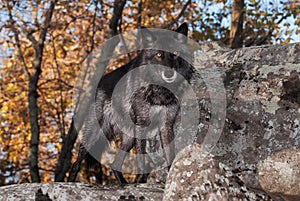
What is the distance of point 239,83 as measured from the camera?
603 cm

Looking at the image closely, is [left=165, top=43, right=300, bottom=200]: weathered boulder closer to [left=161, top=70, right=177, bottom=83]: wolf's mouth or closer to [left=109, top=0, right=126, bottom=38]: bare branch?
[left=161, top=70, right=177, bottom=83]: wolf's mouth

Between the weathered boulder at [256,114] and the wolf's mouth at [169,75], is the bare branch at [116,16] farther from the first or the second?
the wolf's mouth at [169,75]

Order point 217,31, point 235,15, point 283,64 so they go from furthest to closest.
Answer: point 217,31 → point 235,15 → point 283,64

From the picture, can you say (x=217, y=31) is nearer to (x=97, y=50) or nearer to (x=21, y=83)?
(x=97, y=50)

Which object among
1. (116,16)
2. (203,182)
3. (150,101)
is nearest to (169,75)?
(150,101)

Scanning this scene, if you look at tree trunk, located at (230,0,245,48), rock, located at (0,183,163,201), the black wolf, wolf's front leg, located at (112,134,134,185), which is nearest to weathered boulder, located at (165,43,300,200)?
the black wolf

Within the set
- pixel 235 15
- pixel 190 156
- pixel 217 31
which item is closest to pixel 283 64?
pixel 190 156

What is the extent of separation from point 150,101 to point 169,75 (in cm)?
37

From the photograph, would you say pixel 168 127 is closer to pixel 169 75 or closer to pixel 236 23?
pixel 169 75

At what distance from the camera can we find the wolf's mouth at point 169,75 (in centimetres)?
558

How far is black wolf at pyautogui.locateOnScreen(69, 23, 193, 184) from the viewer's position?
220 inches

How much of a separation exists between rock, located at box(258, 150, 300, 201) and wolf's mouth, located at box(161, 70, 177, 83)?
55.2 inches

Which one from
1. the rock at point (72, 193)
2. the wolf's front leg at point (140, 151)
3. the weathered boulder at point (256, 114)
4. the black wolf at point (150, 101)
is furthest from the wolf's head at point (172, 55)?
the rock at point (72, 193)

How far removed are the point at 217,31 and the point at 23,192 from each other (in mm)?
7806
